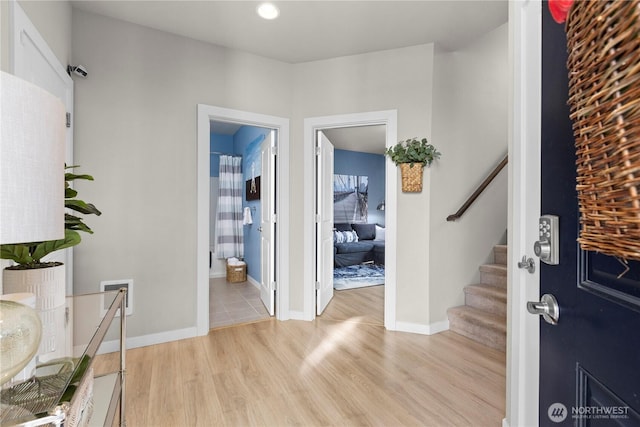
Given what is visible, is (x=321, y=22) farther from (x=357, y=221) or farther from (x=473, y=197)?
(x=357, y=221)

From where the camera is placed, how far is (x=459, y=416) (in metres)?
1.72

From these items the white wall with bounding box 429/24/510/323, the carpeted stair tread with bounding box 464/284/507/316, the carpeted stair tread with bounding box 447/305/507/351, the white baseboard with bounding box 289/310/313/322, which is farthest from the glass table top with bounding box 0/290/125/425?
the carpeted stair tread with bounding box 464/284/507/316

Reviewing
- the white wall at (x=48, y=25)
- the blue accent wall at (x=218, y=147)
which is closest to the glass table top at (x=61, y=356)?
the white wall at (x=48, y=25)

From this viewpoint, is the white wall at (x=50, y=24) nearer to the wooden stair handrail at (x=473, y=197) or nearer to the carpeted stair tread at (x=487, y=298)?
the wooden stair handrail at (x=473, y=197)

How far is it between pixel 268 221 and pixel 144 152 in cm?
136

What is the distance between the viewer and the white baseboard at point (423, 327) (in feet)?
9.41

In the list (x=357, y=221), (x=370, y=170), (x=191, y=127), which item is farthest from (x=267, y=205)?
(x=370, y=170)

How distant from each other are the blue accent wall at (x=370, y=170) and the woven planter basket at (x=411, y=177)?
13.9ft

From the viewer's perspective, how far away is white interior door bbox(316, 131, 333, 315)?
3303 millimetres

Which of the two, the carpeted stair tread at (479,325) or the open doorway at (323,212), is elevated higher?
the open doorway at (323,212)

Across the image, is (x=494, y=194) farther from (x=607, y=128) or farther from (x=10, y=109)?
(x=10, y=109)

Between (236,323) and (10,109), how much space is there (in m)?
2.92

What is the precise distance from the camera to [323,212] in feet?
11.4

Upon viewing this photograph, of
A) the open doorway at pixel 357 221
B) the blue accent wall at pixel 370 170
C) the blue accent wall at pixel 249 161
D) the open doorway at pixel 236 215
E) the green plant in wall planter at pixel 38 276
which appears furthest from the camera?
the blue accent wall at pixel 370 170
